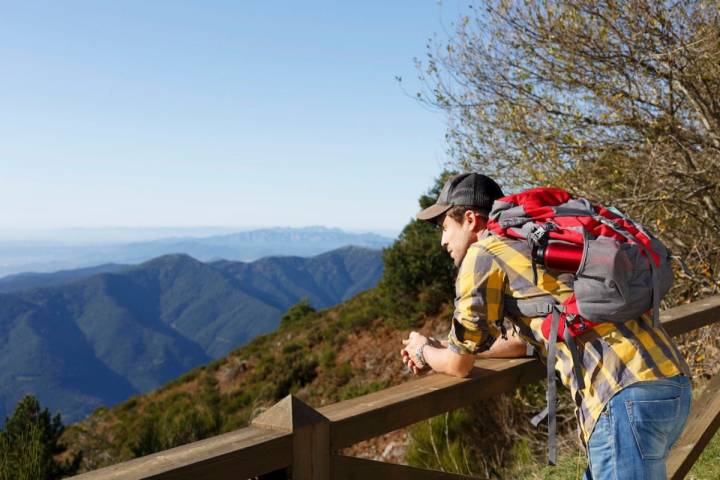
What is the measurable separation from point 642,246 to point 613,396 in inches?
16.8

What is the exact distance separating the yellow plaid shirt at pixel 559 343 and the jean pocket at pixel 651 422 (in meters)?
0.07

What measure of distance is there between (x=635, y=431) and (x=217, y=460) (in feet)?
3.83

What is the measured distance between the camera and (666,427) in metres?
1.89

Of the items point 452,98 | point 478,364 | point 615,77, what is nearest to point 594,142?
point 615,77

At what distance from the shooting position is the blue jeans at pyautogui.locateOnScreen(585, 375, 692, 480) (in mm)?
1832

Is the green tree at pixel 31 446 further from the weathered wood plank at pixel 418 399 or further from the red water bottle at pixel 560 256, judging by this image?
the red water bottle at pixel 560 256

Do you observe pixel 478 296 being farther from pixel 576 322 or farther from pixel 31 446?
pixel 31 446

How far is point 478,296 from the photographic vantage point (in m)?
1.96

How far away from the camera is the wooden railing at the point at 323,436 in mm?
1337

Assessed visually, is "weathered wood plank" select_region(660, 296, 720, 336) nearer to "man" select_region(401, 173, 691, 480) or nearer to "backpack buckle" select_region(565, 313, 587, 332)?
"man" select_region(401, 173, 691, 480)

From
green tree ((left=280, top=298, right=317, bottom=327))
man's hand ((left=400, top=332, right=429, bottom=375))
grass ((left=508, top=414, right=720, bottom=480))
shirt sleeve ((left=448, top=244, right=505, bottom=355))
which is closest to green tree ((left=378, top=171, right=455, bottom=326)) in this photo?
green tree ((left=280, top=298, right=317, bottom=327))

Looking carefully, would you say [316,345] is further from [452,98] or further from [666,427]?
[666,427]

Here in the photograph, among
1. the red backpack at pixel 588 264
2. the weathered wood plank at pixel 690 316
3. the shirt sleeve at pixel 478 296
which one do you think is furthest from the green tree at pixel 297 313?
the red backpack at pixel 588 264

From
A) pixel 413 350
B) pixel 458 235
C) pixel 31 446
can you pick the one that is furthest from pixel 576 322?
pixel 31 446
